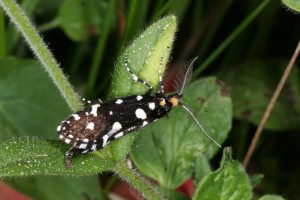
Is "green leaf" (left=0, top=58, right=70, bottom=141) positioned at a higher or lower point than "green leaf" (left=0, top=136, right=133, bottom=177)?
higher

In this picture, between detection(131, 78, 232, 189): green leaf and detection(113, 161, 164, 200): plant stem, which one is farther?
detection(131, 78, 232, 189): green leaf

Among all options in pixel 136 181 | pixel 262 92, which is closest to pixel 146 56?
pixel 136 181

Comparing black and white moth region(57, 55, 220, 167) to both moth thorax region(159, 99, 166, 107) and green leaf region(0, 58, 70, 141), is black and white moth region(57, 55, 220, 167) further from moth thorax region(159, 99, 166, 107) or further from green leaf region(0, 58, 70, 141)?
green leaf region(0, 58, 70, 141)

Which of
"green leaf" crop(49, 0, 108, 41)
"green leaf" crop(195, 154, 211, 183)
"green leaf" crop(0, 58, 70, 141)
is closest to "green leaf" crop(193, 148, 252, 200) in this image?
"green leaf" crop(195, 154, 211, 183)

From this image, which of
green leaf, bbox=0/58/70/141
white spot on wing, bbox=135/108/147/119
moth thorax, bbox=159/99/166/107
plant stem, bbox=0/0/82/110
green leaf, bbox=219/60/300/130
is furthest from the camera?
green leaf, bbox=219/60/300/130

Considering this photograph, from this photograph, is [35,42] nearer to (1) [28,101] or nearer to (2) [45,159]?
(2) [45,159]

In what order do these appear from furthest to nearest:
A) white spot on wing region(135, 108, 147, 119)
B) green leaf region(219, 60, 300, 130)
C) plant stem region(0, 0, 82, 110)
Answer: green leaf region(219, 60, 300, 130), white spot on wing region(135, 108, 147, 119), plant stem region(0, 0, 82, 110)

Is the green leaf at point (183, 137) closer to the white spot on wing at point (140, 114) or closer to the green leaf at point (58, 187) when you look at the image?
the white spot on wing at point (140, 114)

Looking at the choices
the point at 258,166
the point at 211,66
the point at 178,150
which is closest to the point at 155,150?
the point at 178,150
